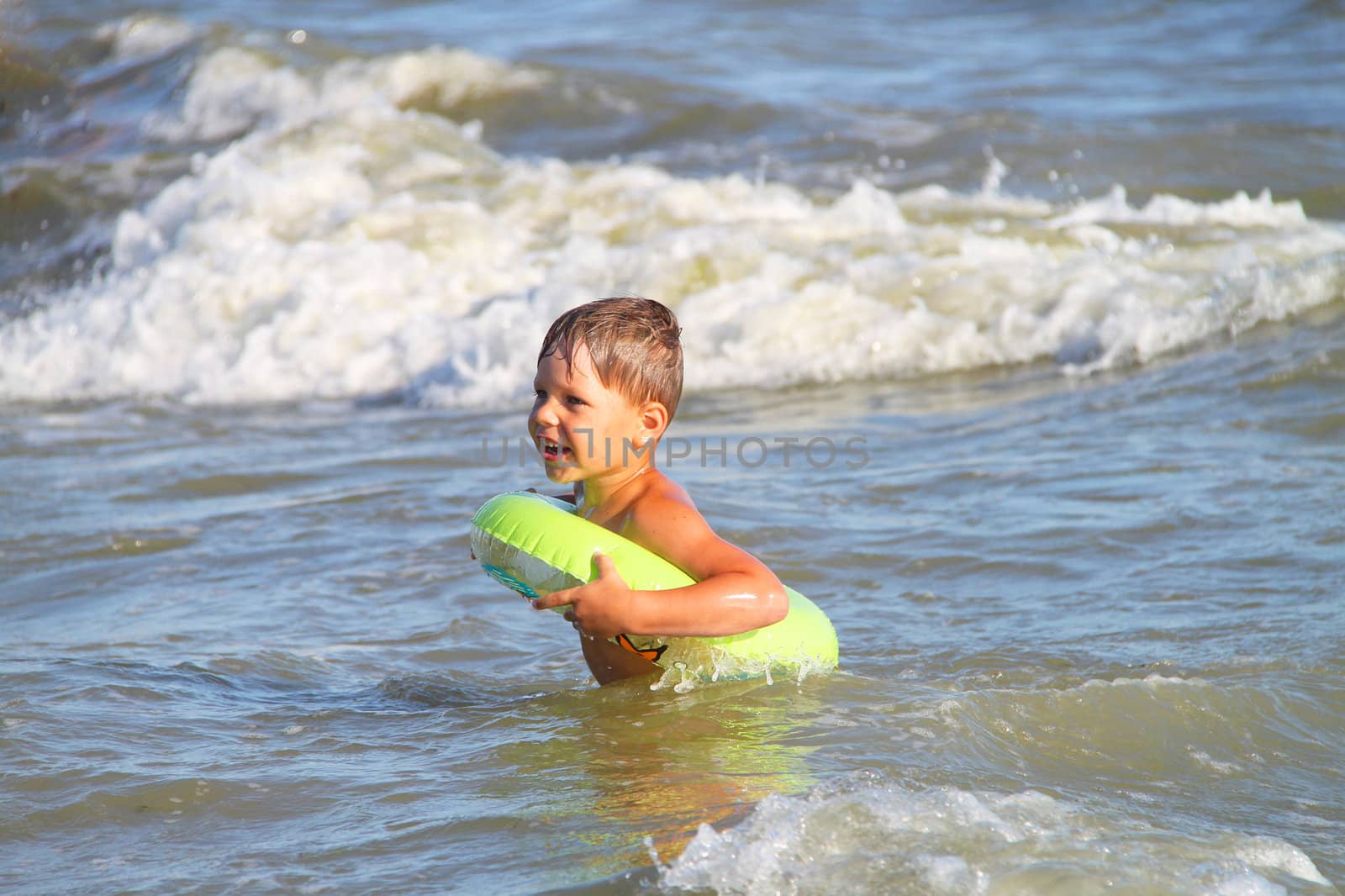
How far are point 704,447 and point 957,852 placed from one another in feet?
14.5

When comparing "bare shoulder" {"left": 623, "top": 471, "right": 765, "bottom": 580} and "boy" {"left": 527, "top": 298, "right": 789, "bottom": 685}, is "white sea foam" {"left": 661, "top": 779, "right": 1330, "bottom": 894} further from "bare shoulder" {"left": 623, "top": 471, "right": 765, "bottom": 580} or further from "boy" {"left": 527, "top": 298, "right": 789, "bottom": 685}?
"bare shoulder" {"left": 623, "top": 471, "right": 765, "bottom": 580}

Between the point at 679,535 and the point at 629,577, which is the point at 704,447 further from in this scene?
the point at 629,577

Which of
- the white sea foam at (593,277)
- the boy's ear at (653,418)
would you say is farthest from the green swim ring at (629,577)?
the white sea foam at (593,277)

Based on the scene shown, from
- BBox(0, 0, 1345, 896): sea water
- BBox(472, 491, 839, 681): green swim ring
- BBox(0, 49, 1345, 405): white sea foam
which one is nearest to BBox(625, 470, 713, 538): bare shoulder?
BBox(472, 491, 839, 681): green swim ring

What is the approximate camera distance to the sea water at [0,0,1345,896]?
280 centimetres

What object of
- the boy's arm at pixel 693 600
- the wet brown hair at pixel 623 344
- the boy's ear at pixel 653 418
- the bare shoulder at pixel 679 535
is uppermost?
the wet brown hair at pixel 623 344

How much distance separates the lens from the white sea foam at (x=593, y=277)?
27.9 ft

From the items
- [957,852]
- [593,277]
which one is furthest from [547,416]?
[593,277]

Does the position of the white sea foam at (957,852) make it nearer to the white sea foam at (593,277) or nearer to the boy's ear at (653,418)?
the boy's ear at (653,418)

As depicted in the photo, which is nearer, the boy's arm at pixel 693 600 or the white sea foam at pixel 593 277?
the boy's arm at pixel 693 600

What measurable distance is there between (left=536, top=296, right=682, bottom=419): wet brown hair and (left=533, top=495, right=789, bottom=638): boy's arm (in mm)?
418

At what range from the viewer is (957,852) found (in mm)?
2443

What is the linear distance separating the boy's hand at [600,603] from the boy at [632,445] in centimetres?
1

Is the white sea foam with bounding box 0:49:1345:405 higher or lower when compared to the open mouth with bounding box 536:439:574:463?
higher
